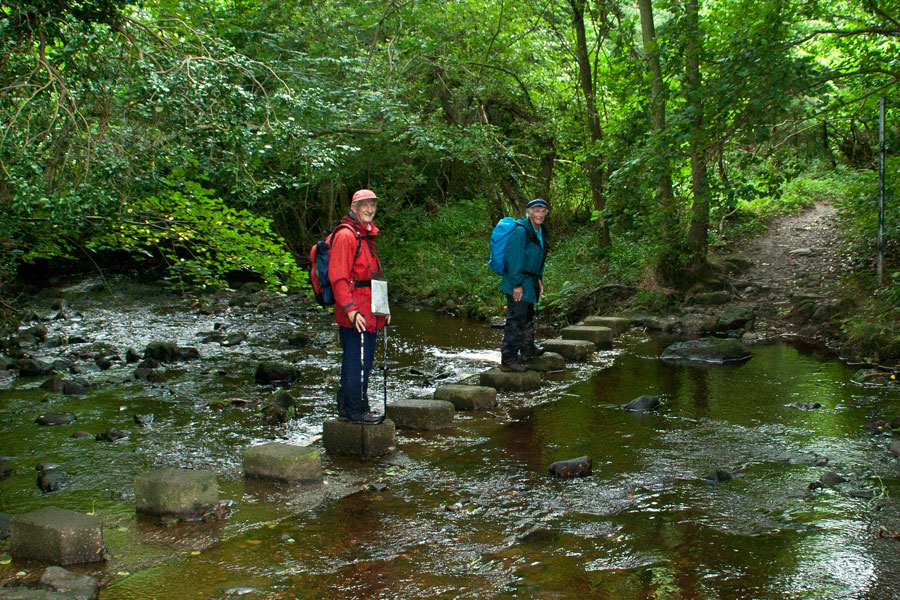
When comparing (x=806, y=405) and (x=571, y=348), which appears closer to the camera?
(x=806, y=405)

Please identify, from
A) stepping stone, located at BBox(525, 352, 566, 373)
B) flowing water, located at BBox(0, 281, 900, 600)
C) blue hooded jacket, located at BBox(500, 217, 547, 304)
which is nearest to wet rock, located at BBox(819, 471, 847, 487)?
flowing water, located at BBox(0, 281, 900, 600)

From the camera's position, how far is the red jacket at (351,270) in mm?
6059

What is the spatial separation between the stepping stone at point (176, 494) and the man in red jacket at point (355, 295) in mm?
1621

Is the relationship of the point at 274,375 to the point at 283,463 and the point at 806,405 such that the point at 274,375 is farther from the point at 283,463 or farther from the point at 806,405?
the point at 806,405

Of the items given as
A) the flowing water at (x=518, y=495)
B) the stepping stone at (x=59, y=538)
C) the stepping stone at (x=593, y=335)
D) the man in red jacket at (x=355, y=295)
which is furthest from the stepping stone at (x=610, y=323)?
the stepping stone at (x=59, y=538)

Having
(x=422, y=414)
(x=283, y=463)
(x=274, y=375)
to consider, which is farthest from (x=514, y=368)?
(x=283, y=463)

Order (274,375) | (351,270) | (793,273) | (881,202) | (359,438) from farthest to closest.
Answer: (793,273) < (881,202) < (274,375) < (359,438) < (351,270)

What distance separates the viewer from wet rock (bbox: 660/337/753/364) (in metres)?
10.7

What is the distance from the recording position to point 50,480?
18.2ft

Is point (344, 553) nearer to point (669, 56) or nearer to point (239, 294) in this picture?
point (669, 56)

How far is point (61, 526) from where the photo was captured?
13.3 ft

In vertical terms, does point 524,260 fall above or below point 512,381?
above

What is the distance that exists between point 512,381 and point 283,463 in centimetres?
379

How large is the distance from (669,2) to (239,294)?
13.0 meters
